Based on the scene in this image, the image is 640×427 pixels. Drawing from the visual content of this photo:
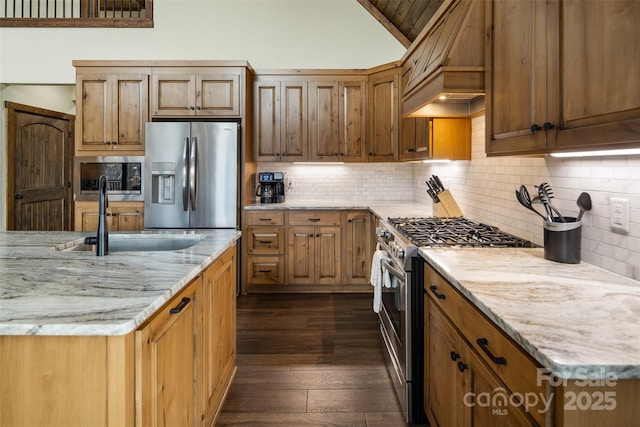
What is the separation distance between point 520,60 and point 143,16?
503 cm

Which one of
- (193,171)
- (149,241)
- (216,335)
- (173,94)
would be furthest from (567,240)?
(173,94)

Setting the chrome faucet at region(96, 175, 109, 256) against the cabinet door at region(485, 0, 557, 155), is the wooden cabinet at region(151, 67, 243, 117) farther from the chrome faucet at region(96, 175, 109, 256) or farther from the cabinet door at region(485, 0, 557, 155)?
the cabinet door at region(485, 0, 557, 155)

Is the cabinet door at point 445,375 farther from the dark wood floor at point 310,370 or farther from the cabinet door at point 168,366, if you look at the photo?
the cabinet door at point 168,366

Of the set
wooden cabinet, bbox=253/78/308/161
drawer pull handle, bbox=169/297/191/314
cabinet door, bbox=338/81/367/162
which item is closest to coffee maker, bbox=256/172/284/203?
wooden cabinet, bbox=253/78/308/161

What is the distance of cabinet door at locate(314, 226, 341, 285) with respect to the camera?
4.57 metres

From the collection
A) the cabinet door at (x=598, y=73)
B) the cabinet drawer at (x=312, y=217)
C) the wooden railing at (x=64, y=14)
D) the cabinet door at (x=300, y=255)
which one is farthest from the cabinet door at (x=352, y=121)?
the cabinet door at (x=598, y=73)

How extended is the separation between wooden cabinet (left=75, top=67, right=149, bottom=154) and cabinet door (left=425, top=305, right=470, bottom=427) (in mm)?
3736

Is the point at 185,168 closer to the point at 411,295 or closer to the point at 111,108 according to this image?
the point at 111,108

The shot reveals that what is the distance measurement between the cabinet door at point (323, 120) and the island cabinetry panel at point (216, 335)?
250 centimetres

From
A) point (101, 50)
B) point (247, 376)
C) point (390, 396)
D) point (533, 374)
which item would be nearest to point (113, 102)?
point (101, 50)

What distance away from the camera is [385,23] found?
196 inches

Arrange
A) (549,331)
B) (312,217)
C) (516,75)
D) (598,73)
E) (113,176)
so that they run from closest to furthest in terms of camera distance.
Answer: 1. (549,331)
2. (598,73)
3. (516,75)
4. (113,176)
5. (312,217)

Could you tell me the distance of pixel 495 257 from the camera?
1874 millimetres

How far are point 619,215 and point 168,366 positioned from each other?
170 cm
